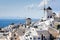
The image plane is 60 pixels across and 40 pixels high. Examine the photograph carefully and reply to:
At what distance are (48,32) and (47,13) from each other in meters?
20.4

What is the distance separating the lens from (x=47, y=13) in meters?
74.8

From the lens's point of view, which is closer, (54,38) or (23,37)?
(54,38)

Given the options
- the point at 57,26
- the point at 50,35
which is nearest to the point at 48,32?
the point at 50,35

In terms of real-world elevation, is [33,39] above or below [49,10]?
below

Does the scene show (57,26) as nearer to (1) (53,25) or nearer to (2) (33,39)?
(1) (53,25)

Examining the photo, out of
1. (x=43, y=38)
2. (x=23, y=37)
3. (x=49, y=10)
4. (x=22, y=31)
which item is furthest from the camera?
(x=49, y=10)

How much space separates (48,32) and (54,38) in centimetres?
166

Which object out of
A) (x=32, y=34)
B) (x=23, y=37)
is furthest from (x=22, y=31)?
(x=32, y=34)

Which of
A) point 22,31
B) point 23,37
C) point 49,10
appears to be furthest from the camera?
point 49,10

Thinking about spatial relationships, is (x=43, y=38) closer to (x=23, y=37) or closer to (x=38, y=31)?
(x=38, y=31)

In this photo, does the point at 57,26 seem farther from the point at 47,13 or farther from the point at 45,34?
the point at 47,13

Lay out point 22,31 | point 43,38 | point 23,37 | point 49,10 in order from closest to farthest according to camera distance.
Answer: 1. point 43,38
2. point 23,37
3. point 22,31
4. point 49,10

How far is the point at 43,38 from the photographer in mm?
53719

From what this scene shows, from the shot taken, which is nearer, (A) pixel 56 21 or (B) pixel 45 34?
(B) pixel 45 34
